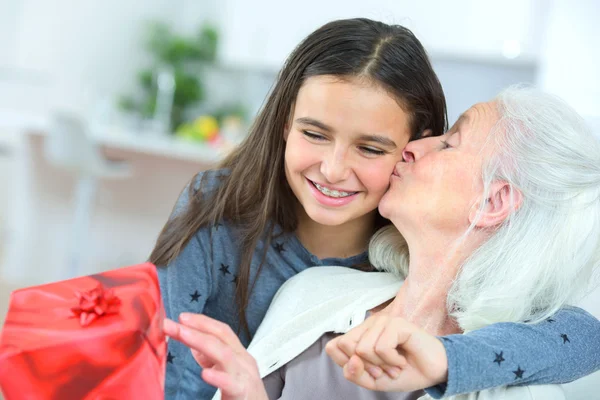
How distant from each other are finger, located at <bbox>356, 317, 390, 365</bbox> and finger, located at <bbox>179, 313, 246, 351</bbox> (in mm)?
163

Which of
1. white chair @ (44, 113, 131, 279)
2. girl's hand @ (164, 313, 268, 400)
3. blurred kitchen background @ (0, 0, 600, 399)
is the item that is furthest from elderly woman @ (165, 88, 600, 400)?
white chair @ (44, 113, 131, 279)

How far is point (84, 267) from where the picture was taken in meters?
4.23

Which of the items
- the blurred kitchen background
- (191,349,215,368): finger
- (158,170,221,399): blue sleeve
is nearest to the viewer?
(191,349,215,368): finger

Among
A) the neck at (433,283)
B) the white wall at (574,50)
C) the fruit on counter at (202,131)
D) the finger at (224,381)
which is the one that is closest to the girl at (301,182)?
the neck at (433,283)

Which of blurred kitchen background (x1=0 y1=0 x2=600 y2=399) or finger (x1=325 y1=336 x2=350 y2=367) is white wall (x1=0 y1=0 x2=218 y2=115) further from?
finger (x1=325 y1=336 x2=350 y2=367)

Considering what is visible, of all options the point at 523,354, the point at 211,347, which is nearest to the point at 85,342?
the point at 211,347

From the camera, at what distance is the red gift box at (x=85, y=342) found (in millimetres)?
779

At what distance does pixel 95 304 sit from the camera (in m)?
0.84

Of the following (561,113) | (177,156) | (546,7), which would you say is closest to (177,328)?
(561,113)

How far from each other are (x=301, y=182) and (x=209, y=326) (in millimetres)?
494

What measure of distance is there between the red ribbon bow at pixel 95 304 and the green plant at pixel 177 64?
12.5 feet

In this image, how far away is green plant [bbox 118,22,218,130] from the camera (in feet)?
15.3

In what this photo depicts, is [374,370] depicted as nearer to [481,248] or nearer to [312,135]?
[481,248]

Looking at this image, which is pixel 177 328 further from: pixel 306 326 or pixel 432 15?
pixel 432 15
